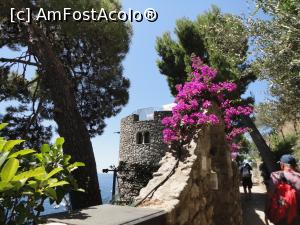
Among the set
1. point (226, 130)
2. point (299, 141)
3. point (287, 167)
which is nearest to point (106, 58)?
point (226, 130)

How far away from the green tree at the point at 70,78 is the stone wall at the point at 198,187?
2.45m

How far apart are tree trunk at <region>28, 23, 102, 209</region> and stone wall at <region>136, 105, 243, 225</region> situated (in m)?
2.21

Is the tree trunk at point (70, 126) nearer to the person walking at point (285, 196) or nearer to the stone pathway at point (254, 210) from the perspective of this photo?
the person walking at point (285, 196)

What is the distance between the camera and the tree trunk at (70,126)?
23.8ft

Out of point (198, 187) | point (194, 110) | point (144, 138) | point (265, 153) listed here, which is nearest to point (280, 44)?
point (194, 110)

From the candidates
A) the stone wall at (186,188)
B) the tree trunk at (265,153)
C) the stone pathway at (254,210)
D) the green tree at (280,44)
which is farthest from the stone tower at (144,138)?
the stone wall at (186,188)

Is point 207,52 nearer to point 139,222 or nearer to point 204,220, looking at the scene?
point 204,220

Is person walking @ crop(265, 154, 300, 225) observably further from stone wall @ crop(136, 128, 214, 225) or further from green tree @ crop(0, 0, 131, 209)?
green tree @ crop(0, 0, 131, 209)

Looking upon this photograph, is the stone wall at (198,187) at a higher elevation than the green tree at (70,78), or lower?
lower

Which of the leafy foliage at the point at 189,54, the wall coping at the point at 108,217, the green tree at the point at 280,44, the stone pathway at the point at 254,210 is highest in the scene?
the leafy foliage at the point at 189,54

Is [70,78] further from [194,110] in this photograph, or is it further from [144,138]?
[144,138]

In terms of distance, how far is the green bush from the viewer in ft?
5.46

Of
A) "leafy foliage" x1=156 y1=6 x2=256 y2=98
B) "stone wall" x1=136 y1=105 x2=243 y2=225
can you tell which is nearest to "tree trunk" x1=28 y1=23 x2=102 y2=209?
"stone wall" x1=136 y1=105 x2=243 y2=225

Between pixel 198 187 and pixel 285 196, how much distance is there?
1654mm
